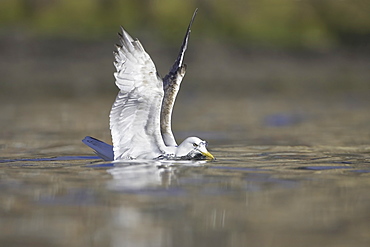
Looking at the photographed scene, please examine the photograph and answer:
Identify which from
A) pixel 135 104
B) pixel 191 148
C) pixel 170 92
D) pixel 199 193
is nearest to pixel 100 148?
pixel 135 104

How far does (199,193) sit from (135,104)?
2.48 metres

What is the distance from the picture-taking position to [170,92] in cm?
1312

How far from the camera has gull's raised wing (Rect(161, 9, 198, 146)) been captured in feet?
41.9

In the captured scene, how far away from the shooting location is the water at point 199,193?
7.55 m

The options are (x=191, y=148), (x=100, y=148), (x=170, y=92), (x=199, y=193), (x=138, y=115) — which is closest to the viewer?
(x=199, y=193)

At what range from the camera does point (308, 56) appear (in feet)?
137

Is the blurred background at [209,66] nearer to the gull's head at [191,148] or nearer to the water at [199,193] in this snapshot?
the water at [199,193]

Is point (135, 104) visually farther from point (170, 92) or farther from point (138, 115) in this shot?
point (170, 92)

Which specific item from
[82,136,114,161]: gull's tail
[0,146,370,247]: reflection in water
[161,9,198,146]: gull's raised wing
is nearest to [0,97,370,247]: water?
[0,146,370,247]: reflection in water

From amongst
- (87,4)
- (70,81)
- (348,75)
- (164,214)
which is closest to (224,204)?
(164,214)

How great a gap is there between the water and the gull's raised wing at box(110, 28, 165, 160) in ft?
1.20

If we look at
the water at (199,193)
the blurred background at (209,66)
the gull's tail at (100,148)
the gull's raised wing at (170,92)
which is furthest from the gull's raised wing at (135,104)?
the blurred background at (209,66)

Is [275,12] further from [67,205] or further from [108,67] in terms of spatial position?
[67,205]

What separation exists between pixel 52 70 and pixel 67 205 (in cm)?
2716
